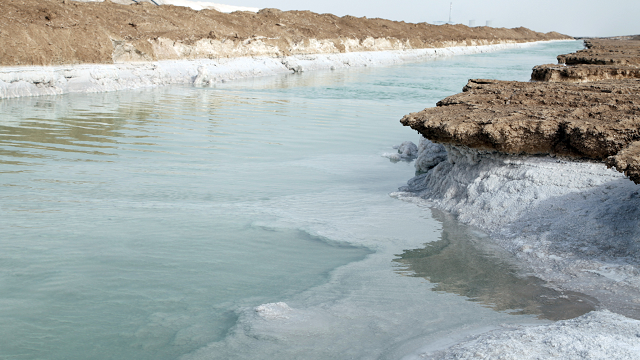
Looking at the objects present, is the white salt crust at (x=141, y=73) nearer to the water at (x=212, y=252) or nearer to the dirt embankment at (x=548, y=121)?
the water at (x=212, y=252)

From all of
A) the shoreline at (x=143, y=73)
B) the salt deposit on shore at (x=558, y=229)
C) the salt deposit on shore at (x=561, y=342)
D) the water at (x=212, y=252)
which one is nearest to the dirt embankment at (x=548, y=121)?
the salt deposit on shore at (x=558, y=229)

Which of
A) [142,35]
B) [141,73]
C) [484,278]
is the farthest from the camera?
[142,35]

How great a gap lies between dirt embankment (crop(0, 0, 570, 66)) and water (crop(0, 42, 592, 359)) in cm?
659

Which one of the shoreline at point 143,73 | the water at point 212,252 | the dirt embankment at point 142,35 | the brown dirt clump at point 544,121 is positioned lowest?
the water at point 212,252

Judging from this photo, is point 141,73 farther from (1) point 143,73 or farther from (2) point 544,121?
(2) point 544,121

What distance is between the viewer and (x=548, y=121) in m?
4.20

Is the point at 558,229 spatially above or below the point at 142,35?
below

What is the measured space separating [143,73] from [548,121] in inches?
560

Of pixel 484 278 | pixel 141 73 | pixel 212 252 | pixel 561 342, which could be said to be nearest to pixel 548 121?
pixel 484 278

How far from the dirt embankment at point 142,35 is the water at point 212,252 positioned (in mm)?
6587

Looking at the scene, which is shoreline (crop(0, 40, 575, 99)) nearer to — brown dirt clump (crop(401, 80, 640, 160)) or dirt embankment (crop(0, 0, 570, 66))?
dirt embankment (crop(0, 0, 570, 66))

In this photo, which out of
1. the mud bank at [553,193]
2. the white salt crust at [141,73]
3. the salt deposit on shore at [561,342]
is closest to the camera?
the salt deposit on shore at [561,342]

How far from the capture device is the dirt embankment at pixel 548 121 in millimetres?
3865

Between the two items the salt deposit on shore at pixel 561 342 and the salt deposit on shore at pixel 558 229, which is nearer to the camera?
the salt deposit on shore at pixel 561 342
